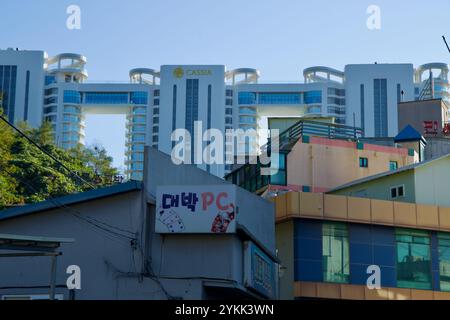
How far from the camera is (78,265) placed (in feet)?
80.9

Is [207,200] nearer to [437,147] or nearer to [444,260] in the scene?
[444,260]

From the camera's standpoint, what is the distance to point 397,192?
143 feet

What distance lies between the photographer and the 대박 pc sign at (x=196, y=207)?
2470 centimetres

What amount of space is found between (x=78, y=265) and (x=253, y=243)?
5.71m

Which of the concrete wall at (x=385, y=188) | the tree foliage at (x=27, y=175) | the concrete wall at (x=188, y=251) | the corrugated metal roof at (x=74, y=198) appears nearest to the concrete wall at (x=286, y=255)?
the concrete wall at (x=385, y=188)

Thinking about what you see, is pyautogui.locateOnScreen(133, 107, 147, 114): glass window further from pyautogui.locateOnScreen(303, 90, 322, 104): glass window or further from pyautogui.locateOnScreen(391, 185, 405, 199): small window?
pyautogui.locateOnScreen(391, 185, 405, 199): small window

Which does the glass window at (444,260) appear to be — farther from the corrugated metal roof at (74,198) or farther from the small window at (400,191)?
the corrugated metal roof at (74,198)

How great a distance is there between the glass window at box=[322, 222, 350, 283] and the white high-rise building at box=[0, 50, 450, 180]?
4713 inches

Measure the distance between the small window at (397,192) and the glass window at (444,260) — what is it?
3.51 metres

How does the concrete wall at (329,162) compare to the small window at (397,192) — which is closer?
the small window at (397,192)

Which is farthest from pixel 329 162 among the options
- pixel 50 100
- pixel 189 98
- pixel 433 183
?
→ pixel 50 100
